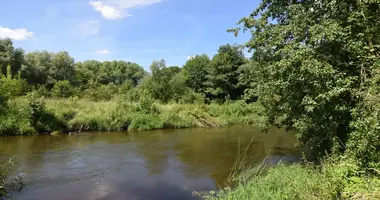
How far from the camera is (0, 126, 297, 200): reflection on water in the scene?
29.2 feet

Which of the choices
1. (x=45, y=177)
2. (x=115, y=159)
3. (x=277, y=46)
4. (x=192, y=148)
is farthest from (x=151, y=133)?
(x=277, y=46)

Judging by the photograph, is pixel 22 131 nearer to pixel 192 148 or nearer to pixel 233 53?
pixel 192 148

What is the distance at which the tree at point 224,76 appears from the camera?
36031 mm

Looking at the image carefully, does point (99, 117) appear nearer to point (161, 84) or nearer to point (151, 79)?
point (161, 84)

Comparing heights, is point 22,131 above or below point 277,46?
below

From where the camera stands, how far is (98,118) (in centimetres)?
2066

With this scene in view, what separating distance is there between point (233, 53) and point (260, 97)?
92.1ft

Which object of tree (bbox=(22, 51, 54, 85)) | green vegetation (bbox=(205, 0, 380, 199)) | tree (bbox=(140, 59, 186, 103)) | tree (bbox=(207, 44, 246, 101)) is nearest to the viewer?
green vegetation (bbox=(205, 0, 380, 199))

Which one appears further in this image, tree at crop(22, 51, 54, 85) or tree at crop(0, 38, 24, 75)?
tree at crop(22, 51, 54, 85)

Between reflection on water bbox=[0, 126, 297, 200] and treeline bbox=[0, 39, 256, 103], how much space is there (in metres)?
10.2

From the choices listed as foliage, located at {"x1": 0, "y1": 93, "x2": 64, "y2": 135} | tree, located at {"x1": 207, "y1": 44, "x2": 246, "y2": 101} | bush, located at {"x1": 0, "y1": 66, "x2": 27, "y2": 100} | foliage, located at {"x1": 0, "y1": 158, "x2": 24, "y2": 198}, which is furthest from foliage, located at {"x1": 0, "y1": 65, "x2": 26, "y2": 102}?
tree, located at {"x1": 207, "y1": 44, "x2": 246, "y2": 101}

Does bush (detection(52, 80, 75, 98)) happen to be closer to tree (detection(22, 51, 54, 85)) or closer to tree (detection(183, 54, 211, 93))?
tree (detection(22, 51, 54, 85))

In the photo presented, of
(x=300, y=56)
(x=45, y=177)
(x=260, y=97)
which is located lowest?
(x=45, y=177)

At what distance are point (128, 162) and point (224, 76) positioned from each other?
2502cm
